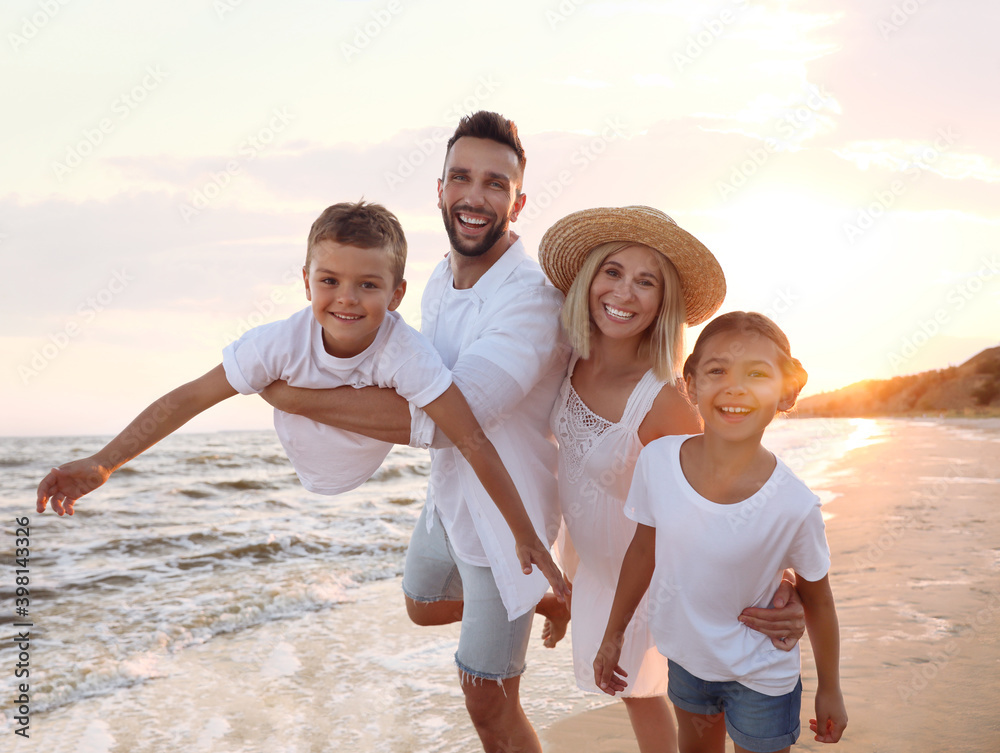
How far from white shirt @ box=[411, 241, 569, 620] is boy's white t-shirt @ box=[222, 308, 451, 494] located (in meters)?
0.12

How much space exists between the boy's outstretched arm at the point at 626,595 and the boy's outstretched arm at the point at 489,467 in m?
0.24

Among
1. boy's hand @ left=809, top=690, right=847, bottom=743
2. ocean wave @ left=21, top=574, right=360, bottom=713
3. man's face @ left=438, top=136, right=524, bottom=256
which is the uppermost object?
man's face @ left=438, top=136, right=524, bottom=256

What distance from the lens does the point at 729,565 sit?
222cm

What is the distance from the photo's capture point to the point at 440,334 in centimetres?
299

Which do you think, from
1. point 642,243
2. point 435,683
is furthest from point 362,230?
point 435,683

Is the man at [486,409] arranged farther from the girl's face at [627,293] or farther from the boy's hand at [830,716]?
the boy's hand at [830,716]

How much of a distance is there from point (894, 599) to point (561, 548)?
9.75 feet

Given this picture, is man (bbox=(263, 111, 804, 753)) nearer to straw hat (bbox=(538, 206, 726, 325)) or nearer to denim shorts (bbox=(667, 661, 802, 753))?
straw hat (bbox=(538, 206, 726, 325))

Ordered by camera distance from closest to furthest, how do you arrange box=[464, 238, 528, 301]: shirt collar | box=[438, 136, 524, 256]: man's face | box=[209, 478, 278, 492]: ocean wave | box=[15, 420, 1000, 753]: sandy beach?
box=[464, 238, 528, 301]: shirt collar < box=[438, 136, 524, 256]: man's face < box=[15, 420, 1000, 753]: sandy beach < box=[209, 478, 278, 492]: ocean wave

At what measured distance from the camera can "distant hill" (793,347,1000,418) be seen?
26.2 meters

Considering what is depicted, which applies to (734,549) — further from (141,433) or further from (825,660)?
(141,433)

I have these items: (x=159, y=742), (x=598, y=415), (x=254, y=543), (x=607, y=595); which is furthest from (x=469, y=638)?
(x=254, y=543)

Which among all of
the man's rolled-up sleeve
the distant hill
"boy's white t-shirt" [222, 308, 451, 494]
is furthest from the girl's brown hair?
the distant hill

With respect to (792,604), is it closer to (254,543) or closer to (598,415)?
(598,415)
